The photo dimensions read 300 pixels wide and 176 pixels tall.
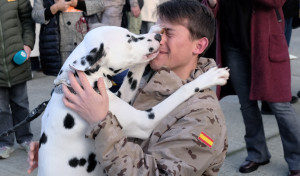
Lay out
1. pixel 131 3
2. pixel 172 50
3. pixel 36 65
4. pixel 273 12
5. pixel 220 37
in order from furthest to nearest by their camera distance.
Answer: pixel 36 65, pixel 131 3, pixel 220 37, pixel 273 12, pixel 172 50

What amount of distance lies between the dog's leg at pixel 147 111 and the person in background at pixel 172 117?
0.11 feet

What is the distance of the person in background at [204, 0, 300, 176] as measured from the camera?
4.27 meters

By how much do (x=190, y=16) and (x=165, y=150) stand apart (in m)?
0.80

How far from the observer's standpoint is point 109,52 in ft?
8.07

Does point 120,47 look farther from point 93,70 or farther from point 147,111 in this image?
point 147,111

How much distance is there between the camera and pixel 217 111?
2354mm

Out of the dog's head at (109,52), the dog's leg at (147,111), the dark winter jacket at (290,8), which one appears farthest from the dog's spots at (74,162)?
the dark winter jacket at (290,8)

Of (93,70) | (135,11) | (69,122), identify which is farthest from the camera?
(135,11)

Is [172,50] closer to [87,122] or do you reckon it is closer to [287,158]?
[87,122]

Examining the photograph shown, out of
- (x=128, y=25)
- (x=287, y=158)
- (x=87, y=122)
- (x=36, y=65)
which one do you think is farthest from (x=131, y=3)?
(x=87, y=122)

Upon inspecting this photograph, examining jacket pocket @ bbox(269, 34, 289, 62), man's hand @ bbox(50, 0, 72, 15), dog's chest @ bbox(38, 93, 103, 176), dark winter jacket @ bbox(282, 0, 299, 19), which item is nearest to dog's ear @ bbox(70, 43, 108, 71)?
→ dog's chest @ bbox(38, 93, 103, 176)

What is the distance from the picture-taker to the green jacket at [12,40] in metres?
5.20

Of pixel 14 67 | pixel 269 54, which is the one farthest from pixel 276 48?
pixel 14 67

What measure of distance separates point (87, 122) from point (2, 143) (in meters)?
Result: 3.34
